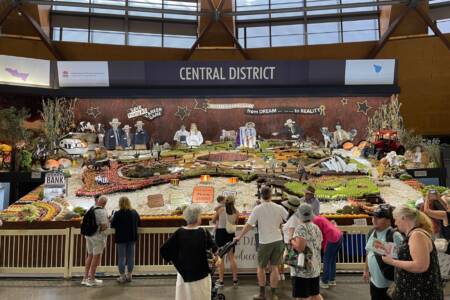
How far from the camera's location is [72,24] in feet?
68.9

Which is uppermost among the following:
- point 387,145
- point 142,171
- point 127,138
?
point 127,138

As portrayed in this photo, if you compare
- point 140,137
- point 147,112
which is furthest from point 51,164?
point 147,112

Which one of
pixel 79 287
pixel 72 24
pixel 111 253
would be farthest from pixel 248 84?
pixel 72 24

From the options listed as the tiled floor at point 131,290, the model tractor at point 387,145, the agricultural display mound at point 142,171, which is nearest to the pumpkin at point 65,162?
the agricultural display mound at point 142,171

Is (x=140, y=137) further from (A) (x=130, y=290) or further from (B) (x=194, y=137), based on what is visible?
(A) (x=130, y=290)

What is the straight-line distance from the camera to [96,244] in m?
6.25

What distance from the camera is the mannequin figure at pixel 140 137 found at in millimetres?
14981

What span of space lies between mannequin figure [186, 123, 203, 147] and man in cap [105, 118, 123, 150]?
253cm

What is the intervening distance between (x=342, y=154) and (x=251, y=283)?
8402mm

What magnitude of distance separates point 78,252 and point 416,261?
600 cm

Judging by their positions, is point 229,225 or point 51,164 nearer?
point 229,225

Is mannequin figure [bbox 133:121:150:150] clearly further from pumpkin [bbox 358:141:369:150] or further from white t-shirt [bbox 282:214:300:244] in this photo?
white t-shirt [bbox 282:214:300:244]

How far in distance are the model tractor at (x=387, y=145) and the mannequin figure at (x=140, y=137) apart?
8.14 metres

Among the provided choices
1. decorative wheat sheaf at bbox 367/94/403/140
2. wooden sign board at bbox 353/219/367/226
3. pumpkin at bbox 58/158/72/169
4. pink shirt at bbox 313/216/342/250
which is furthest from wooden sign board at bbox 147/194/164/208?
decorative wheat sheaf at bbox 367/94/403/140
